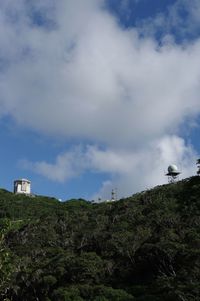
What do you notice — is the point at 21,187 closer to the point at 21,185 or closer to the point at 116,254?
the point at 21,185

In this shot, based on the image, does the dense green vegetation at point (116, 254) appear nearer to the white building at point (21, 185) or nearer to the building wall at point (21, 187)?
the building wall at point (21, 187)

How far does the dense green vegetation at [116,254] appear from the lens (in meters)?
39.3

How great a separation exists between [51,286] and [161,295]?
12052mm

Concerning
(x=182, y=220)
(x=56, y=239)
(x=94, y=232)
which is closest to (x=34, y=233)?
(x=56, y=239)

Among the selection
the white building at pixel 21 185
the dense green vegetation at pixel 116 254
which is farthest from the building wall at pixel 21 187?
the dense green vegetation at pixel 116 254

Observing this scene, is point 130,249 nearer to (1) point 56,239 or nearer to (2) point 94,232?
(2) point 94,232

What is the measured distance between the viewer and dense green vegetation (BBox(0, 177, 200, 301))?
39.3 m

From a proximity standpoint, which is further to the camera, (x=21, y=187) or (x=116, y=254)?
(x=21, y=187)

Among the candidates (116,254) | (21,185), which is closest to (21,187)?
(21,185)

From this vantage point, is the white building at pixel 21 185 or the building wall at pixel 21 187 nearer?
the building wall at pixel 21 187

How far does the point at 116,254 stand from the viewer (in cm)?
5147

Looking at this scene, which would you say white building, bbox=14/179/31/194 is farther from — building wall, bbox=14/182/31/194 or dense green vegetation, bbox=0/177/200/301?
dense green vegetation, bbox=0/177/200/301

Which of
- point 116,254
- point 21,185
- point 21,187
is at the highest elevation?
point 21,185

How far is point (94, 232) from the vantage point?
59219 mm
